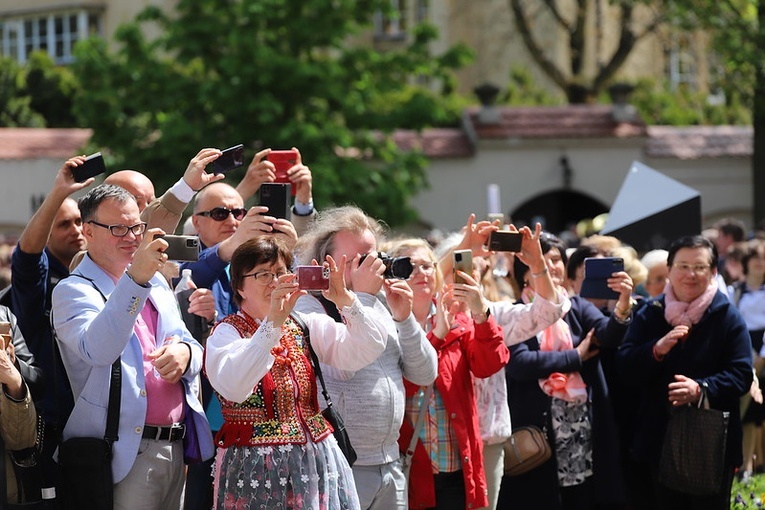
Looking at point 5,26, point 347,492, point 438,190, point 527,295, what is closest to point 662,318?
point 527,295

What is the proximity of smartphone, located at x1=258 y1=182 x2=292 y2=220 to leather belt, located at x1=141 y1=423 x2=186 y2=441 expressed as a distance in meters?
1.07

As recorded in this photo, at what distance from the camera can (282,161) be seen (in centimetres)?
625

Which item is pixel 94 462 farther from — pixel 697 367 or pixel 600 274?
pixel 697 367

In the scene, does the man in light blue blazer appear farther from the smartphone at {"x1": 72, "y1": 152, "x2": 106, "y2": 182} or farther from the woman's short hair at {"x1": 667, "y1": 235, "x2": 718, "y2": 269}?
the woman's short hair at {"x1": 667, "y1": 235, "x2": 718, "y2": 269}

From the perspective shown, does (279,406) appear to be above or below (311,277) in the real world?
below

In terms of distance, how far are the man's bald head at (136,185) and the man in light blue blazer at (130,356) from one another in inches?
34.9

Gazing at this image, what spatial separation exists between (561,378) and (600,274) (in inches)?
24.6

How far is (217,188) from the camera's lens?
6172 mm

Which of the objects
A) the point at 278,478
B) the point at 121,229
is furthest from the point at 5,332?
the point at 278,478

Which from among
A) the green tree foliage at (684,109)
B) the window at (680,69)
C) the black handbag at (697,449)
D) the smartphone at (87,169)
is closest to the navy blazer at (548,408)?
the black handbag at (697,449)

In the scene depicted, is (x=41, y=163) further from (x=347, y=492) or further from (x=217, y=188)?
(x=347, y=492)

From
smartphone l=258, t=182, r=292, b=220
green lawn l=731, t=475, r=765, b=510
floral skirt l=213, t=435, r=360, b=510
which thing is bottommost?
green lawn l=731, t=475, r=765, b=510

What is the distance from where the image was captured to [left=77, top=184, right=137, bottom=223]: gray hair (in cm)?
508

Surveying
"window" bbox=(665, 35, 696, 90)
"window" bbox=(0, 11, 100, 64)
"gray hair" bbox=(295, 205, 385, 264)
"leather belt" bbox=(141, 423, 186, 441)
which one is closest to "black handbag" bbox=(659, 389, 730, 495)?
"gray hair" bbox=(295, 205, 385, 264)
